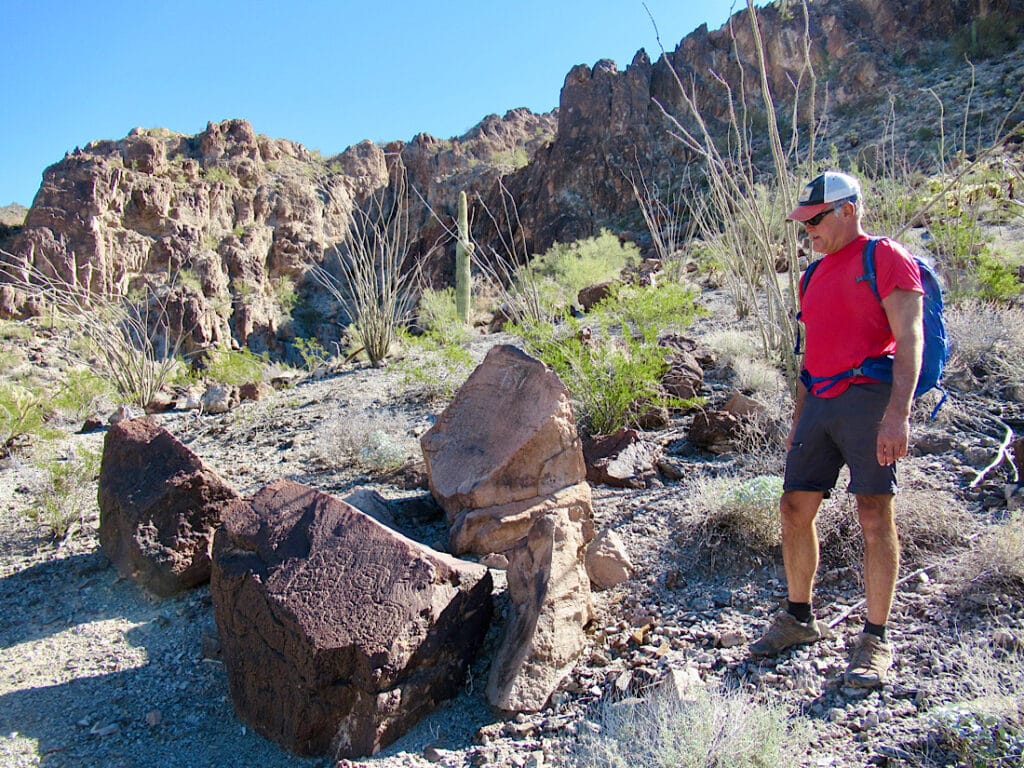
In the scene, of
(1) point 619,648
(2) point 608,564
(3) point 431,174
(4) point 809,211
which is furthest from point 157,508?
(3) point 431,174

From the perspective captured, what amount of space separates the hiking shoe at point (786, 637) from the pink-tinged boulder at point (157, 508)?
2.40 m

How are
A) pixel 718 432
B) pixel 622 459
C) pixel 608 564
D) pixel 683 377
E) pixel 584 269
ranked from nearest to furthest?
pixel 608 564, pixel 622 459, pixel 718 432, pixel 683 377, pixel 584 269

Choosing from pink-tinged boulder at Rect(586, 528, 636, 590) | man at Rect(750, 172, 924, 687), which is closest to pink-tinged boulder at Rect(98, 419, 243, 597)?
pink-tinged boulder at Rect(586, 528, 636, 590)

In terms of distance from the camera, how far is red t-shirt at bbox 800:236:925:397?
87.9 inches

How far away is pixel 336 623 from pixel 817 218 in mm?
2163

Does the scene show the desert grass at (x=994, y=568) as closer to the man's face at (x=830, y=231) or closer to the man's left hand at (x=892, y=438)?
the man's left hand at (x=892, y=438)

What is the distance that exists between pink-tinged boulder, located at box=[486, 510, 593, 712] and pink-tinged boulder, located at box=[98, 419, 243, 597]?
1.51 metres

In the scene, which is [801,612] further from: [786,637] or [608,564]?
[608,564]

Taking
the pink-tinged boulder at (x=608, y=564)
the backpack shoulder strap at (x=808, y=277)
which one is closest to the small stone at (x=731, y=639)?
the pink-tinged boulder at (x=608, y=564)

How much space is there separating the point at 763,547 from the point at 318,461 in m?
3.29

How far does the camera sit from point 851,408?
7.57 ft

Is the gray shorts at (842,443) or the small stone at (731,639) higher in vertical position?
the gray shorts at (842,443)

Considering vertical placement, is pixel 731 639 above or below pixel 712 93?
below

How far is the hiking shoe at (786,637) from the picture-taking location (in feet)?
8.23
